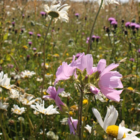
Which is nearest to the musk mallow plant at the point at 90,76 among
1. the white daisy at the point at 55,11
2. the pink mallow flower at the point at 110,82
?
the pink mallow flower at the point at 110,82

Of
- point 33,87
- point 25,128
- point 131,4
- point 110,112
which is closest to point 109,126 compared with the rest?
point 110,112

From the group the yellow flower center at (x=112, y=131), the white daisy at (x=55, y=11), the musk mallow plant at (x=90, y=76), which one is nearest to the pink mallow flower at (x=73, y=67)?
the musk mallow plant at (x=90, y=76)

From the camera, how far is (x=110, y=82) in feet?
1.20

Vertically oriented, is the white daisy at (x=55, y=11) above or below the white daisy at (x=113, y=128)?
above

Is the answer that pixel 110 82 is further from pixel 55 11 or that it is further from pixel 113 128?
pixel 55 11

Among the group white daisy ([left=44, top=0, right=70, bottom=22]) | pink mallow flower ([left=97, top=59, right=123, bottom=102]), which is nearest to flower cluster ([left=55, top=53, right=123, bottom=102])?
pink mallow flower ([left=97, top=59, right=123, bottom=102])

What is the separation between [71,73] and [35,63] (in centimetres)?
183

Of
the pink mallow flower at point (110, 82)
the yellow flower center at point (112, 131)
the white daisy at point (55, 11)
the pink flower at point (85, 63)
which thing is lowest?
the yellow flower center at point (112, 131)

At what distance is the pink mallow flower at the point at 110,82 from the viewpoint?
14.3 inches

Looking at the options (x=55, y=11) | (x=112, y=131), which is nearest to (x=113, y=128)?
(x=112, y=131)

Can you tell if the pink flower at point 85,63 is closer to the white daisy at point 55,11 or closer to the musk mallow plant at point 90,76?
the musk mallow plant at point 90,76

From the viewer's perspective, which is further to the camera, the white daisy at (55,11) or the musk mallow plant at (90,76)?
the white daisy at (55,11)

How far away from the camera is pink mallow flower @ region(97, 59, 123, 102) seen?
0.36 m

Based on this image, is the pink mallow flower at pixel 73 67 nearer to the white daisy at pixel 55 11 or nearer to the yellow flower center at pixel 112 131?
the yellow flower center at pixel 112 131
